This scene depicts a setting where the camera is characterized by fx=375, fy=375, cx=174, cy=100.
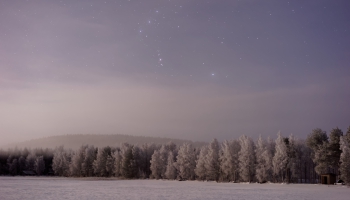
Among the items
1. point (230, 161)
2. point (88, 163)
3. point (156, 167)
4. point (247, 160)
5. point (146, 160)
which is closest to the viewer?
point (247, 160)

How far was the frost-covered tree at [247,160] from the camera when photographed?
11437cm

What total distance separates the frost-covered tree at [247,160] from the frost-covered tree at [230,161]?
2.37m

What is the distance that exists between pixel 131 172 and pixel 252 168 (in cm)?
6208

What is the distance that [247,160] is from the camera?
378ft

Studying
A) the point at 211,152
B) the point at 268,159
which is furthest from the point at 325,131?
the point at 211,152

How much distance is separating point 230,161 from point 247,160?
6.81 m

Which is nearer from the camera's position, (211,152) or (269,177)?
(269,177)

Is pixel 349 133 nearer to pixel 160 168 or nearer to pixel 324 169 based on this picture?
pixel 324 169

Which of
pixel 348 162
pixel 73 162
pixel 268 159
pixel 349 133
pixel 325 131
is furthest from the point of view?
pixel 73 162

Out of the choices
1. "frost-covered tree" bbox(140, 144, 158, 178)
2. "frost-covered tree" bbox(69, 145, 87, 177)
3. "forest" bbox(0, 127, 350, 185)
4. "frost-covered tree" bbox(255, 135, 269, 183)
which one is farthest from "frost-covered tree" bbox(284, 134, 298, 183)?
"frost-covered tree" bbox(69, 145, 87, 177)

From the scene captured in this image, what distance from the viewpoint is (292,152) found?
112062 mm

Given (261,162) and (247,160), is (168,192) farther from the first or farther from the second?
(261,162)

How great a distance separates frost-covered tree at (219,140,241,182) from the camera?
120312 mm

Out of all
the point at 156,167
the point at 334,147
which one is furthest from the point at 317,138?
the point at 156,167
